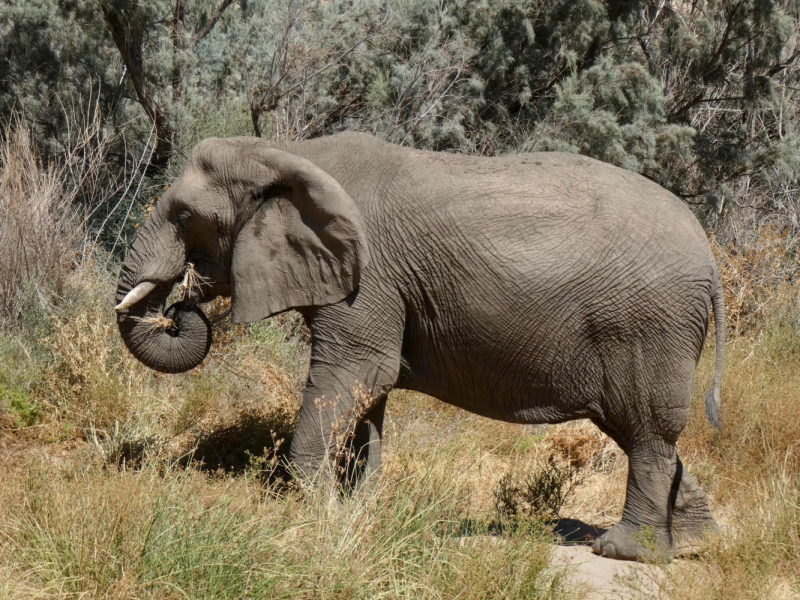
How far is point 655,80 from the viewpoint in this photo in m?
10.9

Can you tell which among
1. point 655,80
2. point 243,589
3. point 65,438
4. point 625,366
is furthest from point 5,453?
point 655,80

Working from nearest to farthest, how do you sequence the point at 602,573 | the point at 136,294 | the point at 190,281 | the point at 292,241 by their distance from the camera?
the point at 602,573 < the point at 292,241 < the point at 136,294 < the point at 190,281

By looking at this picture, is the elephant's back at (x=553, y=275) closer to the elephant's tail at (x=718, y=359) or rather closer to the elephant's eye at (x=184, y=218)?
the elephant's tail at (x=718, y=359)

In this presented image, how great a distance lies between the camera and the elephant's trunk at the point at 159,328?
5.42 meters

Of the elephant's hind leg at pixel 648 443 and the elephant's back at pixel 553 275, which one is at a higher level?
the elephant's back at pixel 553 275

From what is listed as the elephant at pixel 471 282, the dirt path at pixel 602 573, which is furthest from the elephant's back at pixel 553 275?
the dirt path at pixel 602 573

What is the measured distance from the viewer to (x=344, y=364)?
503 cm

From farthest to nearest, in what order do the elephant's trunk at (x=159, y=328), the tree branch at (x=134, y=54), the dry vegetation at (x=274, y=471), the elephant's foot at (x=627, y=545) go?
the tree branch at (x=134, y=54) < the elephant's trunk at (x=159, y=328) < the elephant's foot at (x=627, y=545) < the dry vegetation at (x=274, y=471)

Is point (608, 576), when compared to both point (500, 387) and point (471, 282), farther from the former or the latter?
point (471, 282)

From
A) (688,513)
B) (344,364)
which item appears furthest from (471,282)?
(688,513)

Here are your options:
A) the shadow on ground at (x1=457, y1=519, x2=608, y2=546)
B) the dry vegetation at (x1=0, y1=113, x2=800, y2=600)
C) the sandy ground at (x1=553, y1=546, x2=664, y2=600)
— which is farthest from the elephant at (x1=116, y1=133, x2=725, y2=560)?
the dry vegetation at (x1=0, y1=113, x2=800, y2=600)

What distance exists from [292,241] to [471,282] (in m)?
1.02

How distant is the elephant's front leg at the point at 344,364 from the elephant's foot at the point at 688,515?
5.86 ft

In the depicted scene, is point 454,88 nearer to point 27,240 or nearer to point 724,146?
point 724,146
